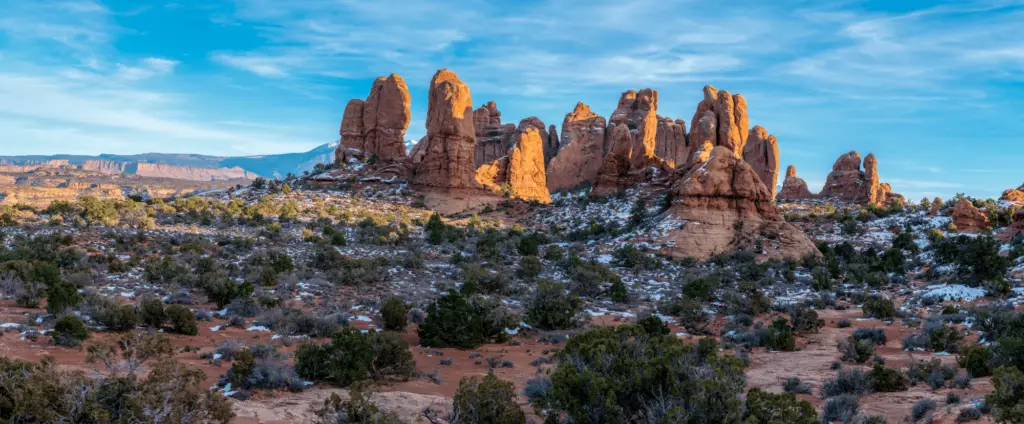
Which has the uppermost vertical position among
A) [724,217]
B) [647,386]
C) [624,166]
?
[624,166]

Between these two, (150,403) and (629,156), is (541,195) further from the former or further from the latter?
(150,403)

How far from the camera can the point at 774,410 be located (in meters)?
6.16

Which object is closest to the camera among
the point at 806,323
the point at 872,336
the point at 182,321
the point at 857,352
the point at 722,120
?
the point at 857,352

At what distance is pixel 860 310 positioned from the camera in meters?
20.4

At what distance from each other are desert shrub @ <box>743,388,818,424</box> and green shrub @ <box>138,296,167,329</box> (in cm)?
1227

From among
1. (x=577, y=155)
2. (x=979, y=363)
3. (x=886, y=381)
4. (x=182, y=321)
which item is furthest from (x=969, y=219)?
(x=577, y=155)

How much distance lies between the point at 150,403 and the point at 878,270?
98.2 ft

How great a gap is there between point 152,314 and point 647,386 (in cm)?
1125

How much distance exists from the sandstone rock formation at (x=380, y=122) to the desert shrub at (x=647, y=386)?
52117 mm

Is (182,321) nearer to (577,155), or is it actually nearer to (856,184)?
(856,184)

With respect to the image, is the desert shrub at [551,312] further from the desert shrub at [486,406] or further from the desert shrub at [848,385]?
the desert shrub at [486,406]

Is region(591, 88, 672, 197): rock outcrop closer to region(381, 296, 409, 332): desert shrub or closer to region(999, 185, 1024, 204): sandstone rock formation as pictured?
region(999, 185, 1024, 204): sandstone rock formation

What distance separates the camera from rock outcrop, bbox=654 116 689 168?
83.1 m

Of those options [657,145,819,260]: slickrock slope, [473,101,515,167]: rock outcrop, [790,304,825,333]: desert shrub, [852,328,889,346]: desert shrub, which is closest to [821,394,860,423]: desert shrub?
[852,328,889,346]: desert shrub
